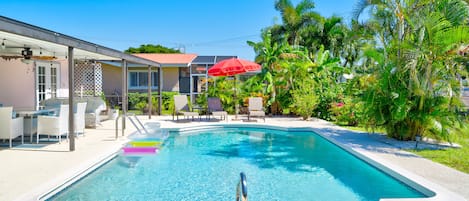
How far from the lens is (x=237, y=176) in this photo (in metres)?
7.41

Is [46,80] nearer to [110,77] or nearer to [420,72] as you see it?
[110,77]

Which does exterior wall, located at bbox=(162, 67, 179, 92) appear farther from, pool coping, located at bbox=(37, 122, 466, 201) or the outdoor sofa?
pool coping, located at bbox=(37, 122, 466, 201)

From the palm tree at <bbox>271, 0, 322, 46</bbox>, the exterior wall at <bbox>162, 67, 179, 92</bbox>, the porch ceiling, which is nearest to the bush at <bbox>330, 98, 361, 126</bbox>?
the porch ceiling

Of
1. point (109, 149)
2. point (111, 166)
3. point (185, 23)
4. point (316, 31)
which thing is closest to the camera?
point (111, 166)

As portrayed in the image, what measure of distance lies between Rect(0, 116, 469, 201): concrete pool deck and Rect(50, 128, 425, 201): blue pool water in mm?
330

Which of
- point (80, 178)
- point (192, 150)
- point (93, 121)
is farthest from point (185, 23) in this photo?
point (80, 178)

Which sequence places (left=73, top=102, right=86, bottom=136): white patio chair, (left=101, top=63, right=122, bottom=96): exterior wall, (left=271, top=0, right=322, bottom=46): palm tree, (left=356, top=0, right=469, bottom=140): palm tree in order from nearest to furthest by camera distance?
(left=356, top=0, right=469, bottom=140): palm tree, (left=73, top=102, right=86, bottom=136): white patio chair, (left=101, top=63, right=122, bottom=96): exterior wall, (left=271, top=0, right=322, bottom=46): palm tree

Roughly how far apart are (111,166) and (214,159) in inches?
107

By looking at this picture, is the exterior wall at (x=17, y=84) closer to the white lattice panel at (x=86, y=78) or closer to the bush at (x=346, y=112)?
the white lattice panel at (x=86, y=78)

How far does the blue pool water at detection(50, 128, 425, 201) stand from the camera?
19.8 feet

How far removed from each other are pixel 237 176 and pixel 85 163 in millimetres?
3385

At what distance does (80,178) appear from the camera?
21.2 feet

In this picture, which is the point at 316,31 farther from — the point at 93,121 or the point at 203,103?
the point at 93,121

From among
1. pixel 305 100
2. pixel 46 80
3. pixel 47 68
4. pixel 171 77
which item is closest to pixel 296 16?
pixel 171 77
